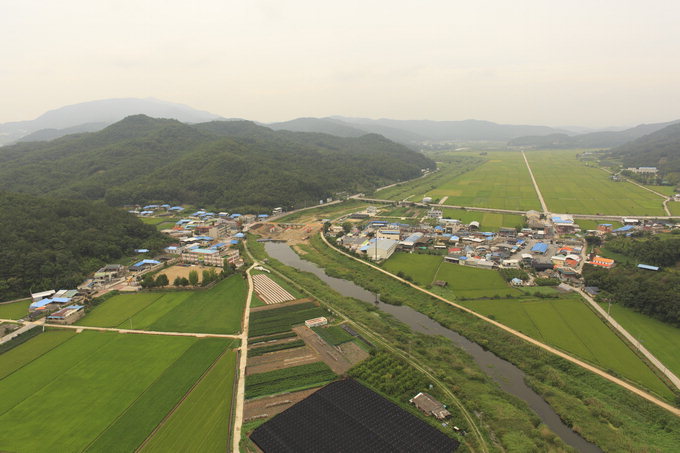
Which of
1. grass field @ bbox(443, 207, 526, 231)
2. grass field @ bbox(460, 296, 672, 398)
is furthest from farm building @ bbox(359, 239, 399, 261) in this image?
grass field @ bbox(443, 207, 526, 231)

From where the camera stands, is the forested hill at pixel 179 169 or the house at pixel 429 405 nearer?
the house at pixel 429 405

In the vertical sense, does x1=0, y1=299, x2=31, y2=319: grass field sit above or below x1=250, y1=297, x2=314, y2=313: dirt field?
above

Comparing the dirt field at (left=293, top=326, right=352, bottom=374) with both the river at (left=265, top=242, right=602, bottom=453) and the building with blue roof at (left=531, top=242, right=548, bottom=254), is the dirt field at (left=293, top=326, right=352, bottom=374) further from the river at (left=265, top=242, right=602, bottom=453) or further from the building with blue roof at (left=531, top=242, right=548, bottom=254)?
the building with blue roof at (left=531, top=242, right=548, bottom=254)

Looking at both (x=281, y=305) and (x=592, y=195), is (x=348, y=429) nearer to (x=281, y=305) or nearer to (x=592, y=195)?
(x=281, y=305)

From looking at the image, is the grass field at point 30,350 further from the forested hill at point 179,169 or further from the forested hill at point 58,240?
the forested hill at point 179,169

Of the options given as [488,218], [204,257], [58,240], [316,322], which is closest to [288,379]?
[316,322]

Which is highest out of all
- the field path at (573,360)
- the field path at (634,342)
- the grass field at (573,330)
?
the field path at (634,342)

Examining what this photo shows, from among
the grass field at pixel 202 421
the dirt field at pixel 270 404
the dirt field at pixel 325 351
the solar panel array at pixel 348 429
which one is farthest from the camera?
the dirt field at pixel 325 351

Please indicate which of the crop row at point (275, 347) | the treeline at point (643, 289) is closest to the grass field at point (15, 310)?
the crop row at point (275, 347)
